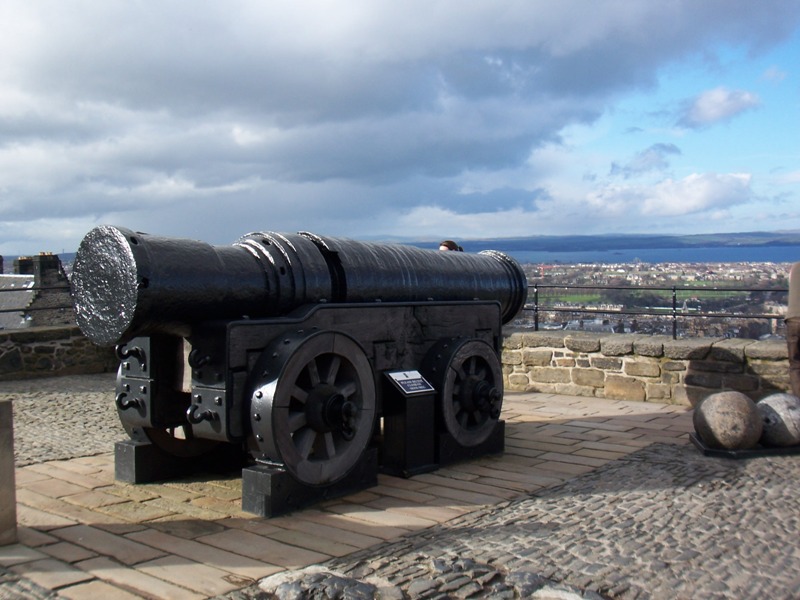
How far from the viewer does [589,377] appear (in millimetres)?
9688

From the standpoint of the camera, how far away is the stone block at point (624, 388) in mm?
9344

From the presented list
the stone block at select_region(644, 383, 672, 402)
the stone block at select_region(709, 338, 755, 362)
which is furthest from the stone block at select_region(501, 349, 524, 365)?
the stone block at select_region(709, 338, 755, 362)

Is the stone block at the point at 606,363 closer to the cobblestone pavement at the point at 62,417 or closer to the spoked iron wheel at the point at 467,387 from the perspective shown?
the spoked iron wheel at the point at 467,387

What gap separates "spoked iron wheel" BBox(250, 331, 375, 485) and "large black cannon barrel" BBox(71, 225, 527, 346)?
375mm

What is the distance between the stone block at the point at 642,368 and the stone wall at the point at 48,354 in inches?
264

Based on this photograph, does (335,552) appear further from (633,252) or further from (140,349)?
(633,252)

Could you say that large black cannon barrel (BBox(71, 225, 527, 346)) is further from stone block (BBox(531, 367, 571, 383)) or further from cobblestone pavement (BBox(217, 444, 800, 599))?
stone block (BBox(531, 367, 571, 383))

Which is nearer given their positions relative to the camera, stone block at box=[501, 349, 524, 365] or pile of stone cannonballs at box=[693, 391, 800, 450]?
pile of stone cannonballs at box=[693, 391, 800, 450]

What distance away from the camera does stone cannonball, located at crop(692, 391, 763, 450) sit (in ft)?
20.7

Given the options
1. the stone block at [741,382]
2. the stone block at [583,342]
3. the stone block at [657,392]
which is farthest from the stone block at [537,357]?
the stone block at [741,382]

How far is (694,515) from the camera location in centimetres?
483

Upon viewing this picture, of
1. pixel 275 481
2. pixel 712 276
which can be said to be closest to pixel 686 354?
pixel 712 276

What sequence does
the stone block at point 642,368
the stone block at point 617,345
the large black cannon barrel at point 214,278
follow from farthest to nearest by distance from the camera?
the stone block at point 617,345 → the stone block at point 642,368 → the large black cannon barrel at point 214,278

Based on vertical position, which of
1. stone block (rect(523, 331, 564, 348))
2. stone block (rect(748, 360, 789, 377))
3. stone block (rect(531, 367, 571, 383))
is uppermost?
stone block (rect(523, 331, 564, 348))
